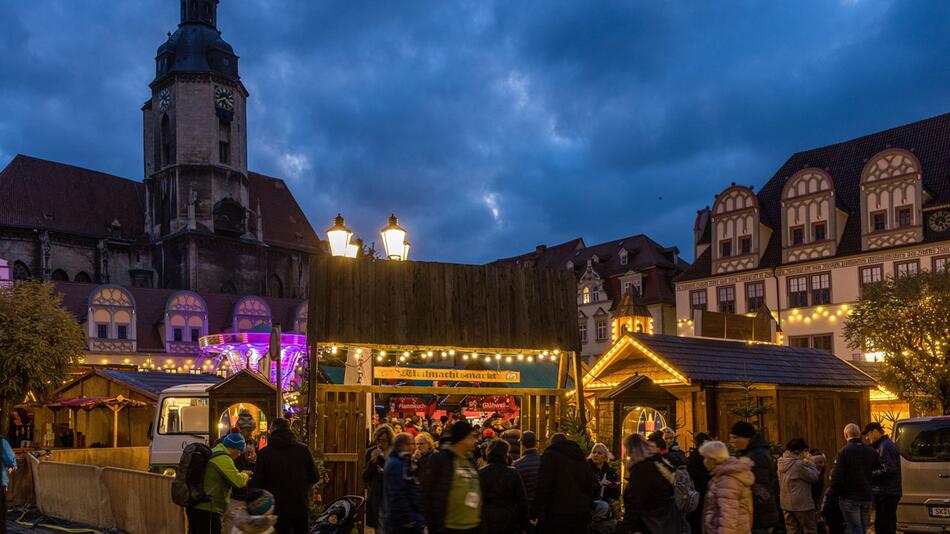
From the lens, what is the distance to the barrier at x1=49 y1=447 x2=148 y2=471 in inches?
979

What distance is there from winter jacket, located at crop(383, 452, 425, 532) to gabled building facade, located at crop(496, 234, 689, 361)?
46.4 meters

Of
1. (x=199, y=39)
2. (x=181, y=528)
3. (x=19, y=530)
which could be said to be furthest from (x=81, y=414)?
(x=199, y=39)

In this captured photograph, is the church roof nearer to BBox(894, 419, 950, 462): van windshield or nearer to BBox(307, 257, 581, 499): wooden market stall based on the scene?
BBox(307, 257, 581, 499): wooden market stall

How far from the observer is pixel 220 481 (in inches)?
381

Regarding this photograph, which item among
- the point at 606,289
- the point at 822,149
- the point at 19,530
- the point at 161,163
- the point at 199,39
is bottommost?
the point at 19,530

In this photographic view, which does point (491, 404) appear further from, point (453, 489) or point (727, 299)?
point (453, 489)

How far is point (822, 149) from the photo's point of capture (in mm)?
47188

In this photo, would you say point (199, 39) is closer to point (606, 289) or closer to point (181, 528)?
point (606, 289)

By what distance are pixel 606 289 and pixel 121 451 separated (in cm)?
3840

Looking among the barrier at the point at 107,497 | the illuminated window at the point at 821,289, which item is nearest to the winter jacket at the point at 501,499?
the barrier at the point at 107,497

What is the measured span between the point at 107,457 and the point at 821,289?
103 feet

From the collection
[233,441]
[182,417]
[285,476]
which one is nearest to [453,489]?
[285,476]

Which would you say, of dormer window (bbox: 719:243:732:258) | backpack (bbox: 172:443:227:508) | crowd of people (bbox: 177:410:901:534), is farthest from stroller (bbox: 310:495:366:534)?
dormer window (bbox: 719:243:732:258)

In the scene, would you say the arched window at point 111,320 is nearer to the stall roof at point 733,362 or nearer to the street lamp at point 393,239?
the stall roof at point 733,362
